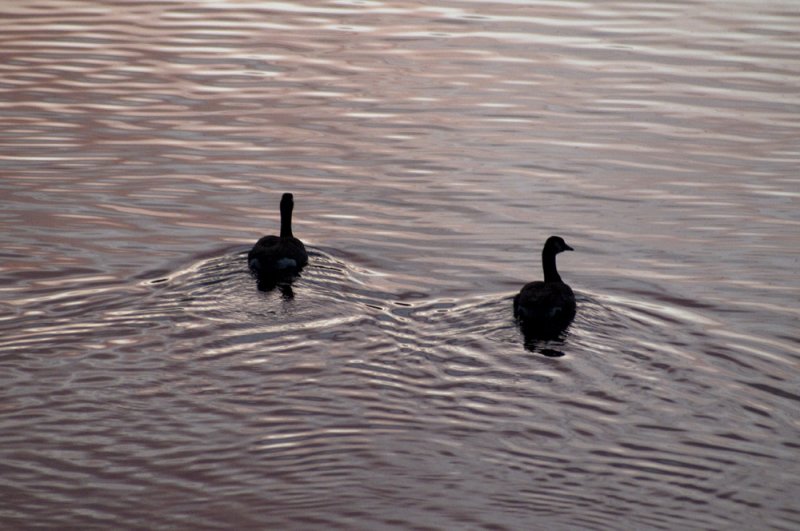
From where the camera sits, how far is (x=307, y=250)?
17750 millimetres

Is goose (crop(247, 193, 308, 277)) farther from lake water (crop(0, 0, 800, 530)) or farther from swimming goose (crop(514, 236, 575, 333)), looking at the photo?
swimming goose (crop(514, 236, 575, 333))

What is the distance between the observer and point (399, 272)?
55.7 feet

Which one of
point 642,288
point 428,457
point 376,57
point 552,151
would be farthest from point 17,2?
point 428,457

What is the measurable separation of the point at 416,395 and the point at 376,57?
16.3 meters

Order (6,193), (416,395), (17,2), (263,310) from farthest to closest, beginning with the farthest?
(17,2)
(6,193)
(263,310)
(416,395)

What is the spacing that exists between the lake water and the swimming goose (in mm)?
280

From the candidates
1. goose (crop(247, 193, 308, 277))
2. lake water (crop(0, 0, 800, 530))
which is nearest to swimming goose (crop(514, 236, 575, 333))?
lake water (crop(0, 0, 800, 530))

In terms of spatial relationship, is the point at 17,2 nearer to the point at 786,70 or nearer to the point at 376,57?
the point at 376,57

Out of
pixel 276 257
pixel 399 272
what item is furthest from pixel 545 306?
pixel 276 257

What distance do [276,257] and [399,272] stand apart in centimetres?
177

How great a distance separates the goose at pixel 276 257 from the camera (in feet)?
53.3

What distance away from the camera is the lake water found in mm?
11266

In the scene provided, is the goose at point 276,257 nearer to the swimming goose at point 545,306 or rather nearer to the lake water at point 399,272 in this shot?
the lake water at point 399,272

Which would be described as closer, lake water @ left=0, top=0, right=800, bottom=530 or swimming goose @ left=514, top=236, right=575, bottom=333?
lake water @ left=0, top=0, right=800, bottom=530
